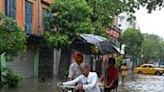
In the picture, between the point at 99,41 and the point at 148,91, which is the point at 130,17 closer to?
the point at 148,91

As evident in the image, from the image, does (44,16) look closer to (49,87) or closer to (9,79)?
(49,87)

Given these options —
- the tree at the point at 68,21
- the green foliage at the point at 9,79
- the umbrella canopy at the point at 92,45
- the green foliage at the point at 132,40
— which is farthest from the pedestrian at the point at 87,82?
the green foliage at the point at 132,40

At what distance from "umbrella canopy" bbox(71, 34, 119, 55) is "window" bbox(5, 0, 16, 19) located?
1320 centimetres

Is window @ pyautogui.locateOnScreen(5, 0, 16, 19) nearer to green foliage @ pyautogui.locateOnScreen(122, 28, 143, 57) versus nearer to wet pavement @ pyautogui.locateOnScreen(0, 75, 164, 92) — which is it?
wet pavement @ pyautogui.locateOnScreen(0, 75, 164, 92)

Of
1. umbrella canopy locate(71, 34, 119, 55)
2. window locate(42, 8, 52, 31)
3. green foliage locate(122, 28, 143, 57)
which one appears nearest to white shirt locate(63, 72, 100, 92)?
umbrella canopy locate(71, 34, 119, 55)

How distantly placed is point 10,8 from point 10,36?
870 centimetres

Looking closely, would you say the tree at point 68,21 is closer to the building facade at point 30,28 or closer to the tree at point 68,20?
the tree at point 68,20

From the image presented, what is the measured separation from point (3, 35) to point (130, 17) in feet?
33.0

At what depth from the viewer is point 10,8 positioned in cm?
2845

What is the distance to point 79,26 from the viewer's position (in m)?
31.4

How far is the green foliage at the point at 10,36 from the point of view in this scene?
19.7m

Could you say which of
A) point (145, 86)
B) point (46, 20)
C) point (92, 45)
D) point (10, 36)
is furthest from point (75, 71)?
point (46, 20)

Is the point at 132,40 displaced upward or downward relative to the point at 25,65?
upward

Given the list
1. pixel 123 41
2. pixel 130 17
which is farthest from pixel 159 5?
pixel 123 41
